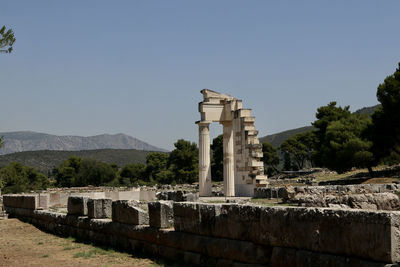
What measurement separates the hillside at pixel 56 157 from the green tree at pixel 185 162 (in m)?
88.1

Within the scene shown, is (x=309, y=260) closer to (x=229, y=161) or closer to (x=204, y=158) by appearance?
(x=229, y=161)

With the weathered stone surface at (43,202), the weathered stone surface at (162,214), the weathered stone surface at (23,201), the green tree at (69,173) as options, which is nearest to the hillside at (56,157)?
the green tree at (69,173)

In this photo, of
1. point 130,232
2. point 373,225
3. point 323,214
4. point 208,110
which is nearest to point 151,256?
point 130,232

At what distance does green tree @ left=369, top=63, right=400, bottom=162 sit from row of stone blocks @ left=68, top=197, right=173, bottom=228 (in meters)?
30.2

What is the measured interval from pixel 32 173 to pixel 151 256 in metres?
83.4

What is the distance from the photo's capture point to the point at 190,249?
915cm

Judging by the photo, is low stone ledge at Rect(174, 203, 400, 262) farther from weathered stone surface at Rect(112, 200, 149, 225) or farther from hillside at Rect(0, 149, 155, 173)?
hillside at Rect(0, 149, 155, 173)

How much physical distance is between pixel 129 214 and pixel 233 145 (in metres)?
17.9

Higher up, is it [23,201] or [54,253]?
[23,201]

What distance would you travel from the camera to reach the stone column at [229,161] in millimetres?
28125

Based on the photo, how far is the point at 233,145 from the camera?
95.5 feet

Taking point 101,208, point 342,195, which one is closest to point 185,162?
point 342,195

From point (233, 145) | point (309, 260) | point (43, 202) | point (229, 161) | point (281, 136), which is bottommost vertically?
point (309, 260)

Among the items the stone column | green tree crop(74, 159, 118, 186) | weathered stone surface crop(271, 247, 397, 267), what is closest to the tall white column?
the stone column
